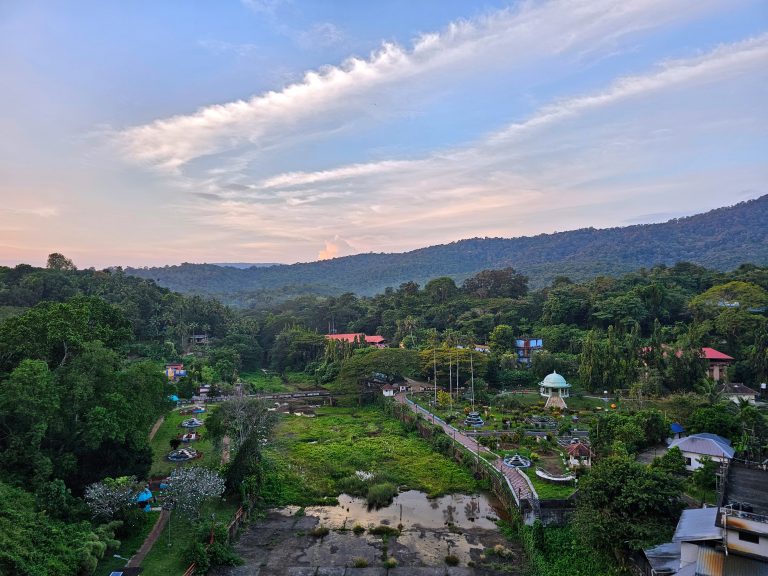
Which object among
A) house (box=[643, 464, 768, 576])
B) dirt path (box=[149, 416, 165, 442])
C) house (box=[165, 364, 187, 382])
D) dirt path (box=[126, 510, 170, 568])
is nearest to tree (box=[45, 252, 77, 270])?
house (box=[165, 364, 187, 382])

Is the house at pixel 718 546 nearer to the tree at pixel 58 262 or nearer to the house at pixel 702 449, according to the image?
the house at pixel 702 449

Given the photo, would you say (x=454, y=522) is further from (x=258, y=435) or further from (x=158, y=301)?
(x=158, y=301)

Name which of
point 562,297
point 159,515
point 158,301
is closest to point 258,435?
point 159,515

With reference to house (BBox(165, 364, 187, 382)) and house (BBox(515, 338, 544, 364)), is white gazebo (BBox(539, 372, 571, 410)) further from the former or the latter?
house (BBox(165, 364, 187, 382))

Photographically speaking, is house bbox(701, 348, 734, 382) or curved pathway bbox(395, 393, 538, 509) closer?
curved pathway bbox(395, 393, 538, 509)

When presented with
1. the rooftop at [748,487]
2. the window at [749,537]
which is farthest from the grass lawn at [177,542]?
the rooftop at [748,487]
